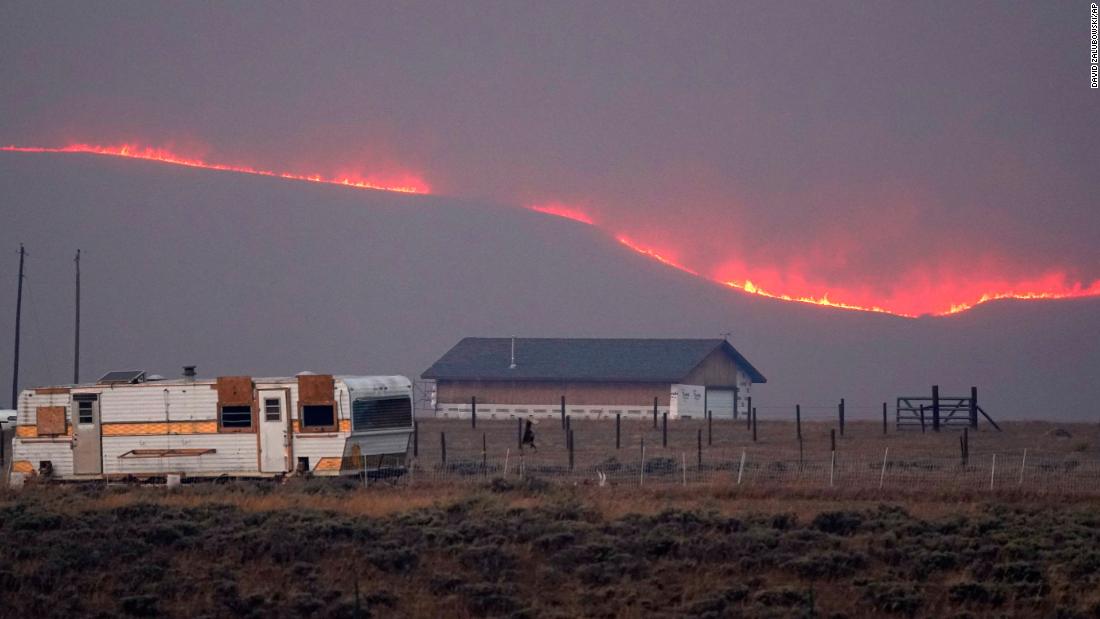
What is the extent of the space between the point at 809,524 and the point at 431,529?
6.62 metres

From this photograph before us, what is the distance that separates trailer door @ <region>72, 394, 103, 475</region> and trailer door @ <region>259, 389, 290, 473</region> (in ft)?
13.7

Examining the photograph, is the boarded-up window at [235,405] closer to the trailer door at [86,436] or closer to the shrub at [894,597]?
the trailer door at [86,436]

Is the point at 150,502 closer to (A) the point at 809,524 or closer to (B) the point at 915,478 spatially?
(A) the point at 809,524

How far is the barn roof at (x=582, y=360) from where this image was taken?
8069 centimetres

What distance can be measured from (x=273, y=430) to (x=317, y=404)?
4.11ft

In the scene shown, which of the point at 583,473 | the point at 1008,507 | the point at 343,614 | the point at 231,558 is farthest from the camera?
the point at 583,473

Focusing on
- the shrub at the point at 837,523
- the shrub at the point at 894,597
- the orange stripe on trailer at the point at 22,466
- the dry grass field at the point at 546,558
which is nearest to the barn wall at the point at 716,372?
the orange stripe on trailer at the point at 22,466

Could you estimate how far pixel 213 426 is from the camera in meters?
30.8

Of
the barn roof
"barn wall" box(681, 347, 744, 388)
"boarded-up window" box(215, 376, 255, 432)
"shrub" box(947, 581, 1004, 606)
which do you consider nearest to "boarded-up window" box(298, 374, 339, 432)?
"boarded-up window" box(215, 376, 255, 432)

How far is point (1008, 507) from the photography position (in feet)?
83.3

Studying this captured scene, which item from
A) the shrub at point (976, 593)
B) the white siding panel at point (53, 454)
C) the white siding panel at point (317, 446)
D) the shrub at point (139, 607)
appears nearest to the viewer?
the shrub at point (139, 607)

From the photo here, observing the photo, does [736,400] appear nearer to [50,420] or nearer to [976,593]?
[50,420]

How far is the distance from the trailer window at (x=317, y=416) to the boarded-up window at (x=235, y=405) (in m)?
1.26

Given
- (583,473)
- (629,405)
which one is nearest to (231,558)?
(583,473)
